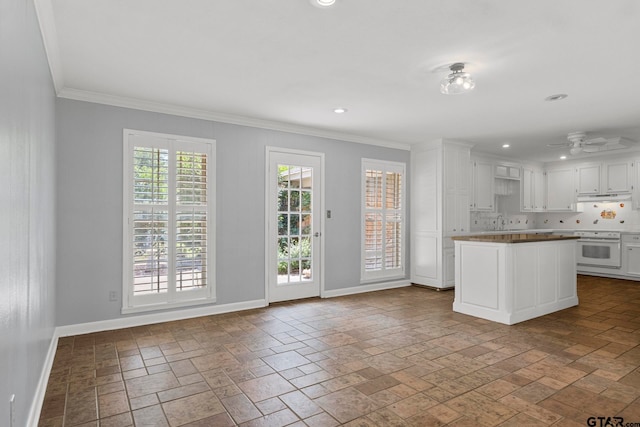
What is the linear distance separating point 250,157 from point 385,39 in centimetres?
264

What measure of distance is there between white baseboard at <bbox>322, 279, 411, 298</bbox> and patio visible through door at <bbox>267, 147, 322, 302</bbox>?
236 millimetres

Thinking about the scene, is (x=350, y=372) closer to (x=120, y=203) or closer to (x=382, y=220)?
(x=120, y=203)

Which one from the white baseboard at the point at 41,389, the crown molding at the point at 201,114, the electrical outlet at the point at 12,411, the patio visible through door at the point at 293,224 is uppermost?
the crown molding at the point at 201,114

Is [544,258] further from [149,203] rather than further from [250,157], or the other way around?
[149,203]

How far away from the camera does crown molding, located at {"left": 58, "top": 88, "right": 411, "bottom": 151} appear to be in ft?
12.5

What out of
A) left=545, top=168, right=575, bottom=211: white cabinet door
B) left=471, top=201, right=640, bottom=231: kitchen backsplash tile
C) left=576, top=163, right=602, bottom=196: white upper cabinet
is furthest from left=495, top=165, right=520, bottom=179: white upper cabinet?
left=576, top=163, right=602, bottom=196: white upper cabinet

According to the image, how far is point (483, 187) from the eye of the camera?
7.14 meters

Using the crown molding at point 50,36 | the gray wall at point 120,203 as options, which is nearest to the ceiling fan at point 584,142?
the gray wall at point 120,203

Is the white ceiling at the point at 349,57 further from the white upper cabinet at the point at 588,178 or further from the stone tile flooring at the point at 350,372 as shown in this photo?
the white upper cabinet at the point at 588,178

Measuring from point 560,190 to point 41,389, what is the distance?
927 centimetres

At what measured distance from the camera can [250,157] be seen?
4855 mm

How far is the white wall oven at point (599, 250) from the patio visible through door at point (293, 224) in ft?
17.6

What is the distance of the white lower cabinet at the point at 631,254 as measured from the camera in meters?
6.86

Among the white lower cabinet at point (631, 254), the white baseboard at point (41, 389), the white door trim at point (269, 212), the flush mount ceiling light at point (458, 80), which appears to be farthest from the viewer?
the white lower cabinet at point (631, 254)
